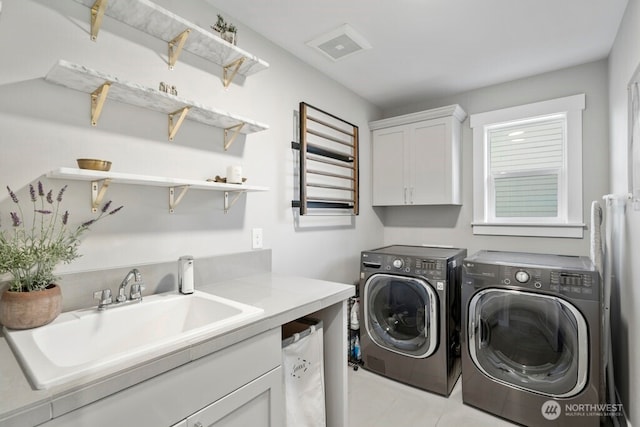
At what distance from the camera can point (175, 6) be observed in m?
1.66

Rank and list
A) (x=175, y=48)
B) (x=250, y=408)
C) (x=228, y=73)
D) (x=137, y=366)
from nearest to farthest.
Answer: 1. (x=137, y=366)
2. (x=250, y=408)
3. (x=175, y=48)
4. (x=228, y=73)

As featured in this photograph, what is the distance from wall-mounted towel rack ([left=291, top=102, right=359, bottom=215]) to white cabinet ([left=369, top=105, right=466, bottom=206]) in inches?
15.1

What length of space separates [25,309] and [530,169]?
334cm

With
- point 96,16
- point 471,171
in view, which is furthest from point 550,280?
point 96,16

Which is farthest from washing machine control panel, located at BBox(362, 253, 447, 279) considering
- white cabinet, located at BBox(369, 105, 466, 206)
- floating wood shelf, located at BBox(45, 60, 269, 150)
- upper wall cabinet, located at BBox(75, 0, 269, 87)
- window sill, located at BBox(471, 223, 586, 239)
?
upper wall cabinet, located at BBox(75, 0, 269, 87)

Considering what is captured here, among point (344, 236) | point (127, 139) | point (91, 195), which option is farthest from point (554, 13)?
point (91, 195)

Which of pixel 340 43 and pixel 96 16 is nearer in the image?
pixel 96 16

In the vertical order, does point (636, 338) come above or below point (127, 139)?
below

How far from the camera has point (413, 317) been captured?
248 cm

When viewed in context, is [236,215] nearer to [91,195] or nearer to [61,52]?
[91,195]

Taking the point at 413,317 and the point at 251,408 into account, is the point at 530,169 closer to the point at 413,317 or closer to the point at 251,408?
the point at 413,317

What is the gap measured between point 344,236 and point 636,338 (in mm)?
1923

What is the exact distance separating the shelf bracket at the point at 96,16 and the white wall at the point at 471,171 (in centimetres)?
275

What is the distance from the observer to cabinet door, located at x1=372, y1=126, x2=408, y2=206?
3.13m
